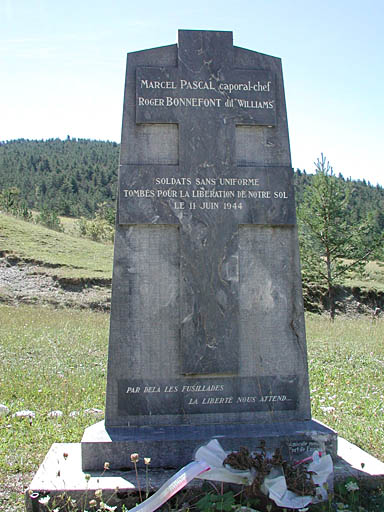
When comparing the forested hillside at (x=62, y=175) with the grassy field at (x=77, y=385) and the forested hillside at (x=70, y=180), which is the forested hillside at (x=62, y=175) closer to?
the forested hillside at (x=70, y=180)

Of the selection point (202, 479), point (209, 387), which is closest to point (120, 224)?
point (209, 387)

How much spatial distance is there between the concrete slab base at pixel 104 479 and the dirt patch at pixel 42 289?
15.1 m

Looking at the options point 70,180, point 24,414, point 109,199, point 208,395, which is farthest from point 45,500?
point 70,180

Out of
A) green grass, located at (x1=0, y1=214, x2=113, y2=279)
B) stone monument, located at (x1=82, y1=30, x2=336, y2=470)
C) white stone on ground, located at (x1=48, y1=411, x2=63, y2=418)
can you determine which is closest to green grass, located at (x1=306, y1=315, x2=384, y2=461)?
stone monument, located at (x1=82, y1=30, x2=336, y2=470)

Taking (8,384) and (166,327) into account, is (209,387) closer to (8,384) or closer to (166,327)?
(166,327)

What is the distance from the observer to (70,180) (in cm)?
9206

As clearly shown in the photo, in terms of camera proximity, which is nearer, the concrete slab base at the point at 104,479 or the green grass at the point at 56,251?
the concrete slab base at the point at 104,479

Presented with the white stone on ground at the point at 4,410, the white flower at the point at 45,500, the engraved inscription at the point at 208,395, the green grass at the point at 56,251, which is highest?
the green grass at the point at 56,251

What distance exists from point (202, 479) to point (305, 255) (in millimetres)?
22464

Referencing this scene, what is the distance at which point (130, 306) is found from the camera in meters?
4.01

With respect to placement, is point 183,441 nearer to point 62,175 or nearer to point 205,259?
point 205,259

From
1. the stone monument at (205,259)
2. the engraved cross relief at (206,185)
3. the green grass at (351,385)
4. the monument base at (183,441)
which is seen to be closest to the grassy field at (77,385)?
the green grass at (351,385)

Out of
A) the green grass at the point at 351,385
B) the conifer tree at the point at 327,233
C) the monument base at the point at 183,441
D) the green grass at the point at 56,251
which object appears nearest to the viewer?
the monument base at the point at 183,441

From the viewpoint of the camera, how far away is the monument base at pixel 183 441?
146 inches
